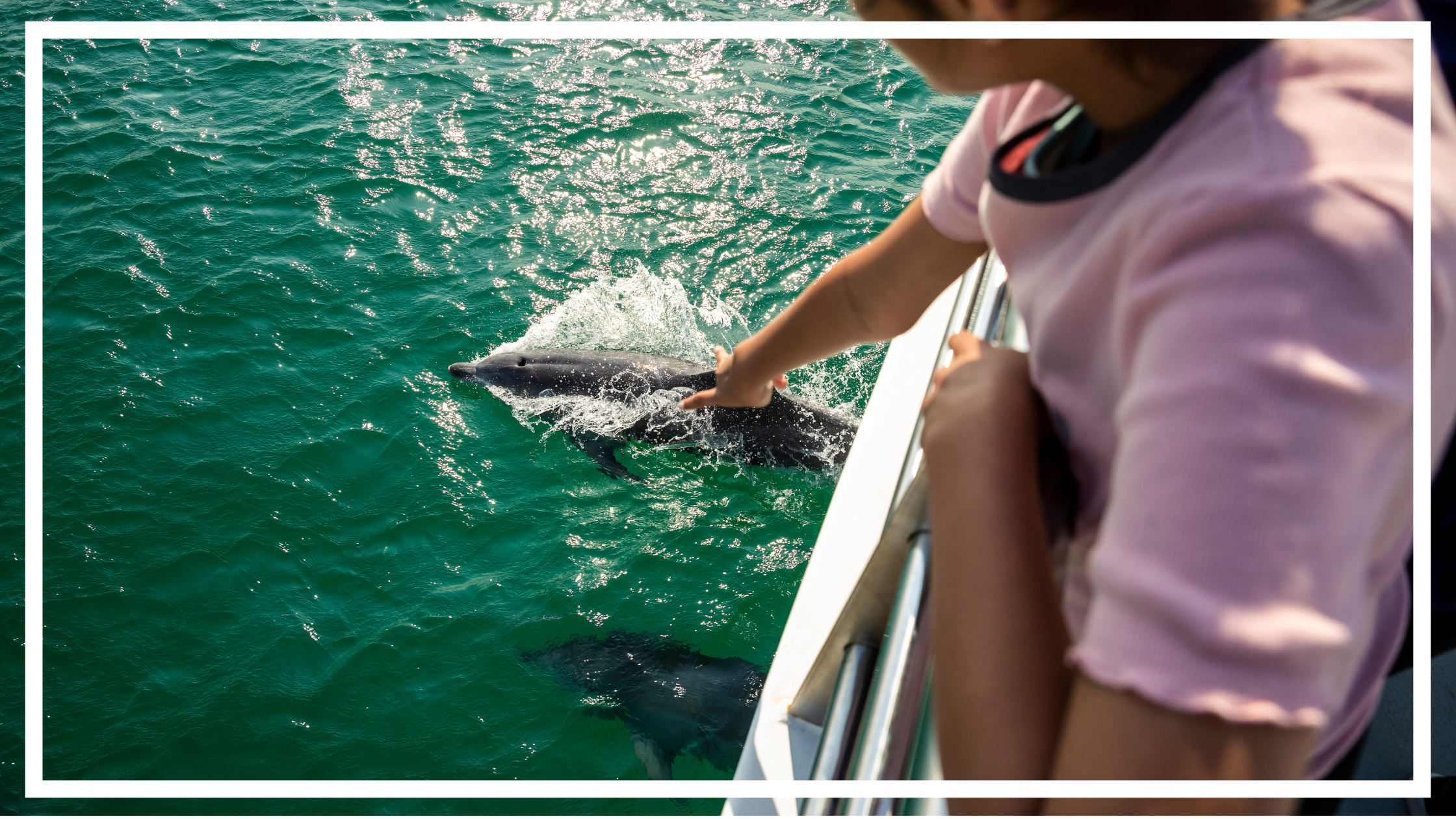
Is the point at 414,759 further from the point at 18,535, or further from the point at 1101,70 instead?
the point at 1101,70

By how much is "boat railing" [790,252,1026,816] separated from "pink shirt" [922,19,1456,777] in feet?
1.85

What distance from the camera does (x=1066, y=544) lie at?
1102mm

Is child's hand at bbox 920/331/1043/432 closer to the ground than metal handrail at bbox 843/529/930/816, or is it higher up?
higher up

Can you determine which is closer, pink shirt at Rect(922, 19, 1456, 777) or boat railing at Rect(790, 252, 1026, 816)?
pink shirt at Rect(922, 19, 1456, 777)

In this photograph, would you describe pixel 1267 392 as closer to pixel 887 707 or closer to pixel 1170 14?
pixel 1170 14

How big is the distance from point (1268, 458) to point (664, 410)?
5.46m

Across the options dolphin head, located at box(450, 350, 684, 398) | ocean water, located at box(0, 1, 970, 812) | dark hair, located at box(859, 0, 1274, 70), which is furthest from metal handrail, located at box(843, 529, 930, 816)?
dolphin head, located at box(450, 350, 684, 398)

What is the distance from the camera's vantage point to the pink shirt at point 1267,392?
27.5 inches

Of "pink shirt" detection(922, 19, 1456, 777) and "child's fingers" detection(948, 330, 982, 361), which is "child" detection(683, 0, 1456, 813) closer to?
"pink shirt" detection(922, 19, 1456, 777)

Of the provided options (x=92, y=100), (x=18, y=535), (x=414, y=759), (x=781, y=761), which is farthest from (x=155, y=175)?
(x=781, y=761)

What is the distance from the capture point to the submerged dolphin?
465cm

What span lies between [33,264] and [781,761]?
2.43 m

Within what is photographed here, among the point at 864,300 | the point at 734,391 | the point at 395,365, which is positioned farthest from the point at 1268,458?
the point at 395,365

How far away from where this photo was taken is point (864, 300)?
6.29ft
